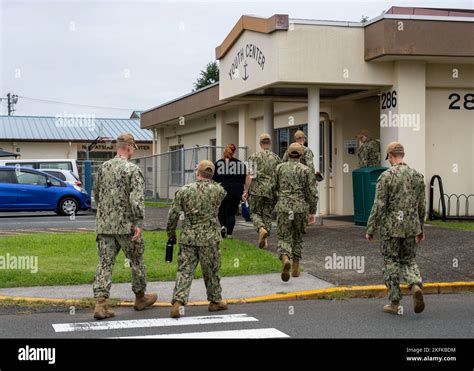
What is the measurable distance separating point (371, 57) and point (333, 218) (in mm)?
4628

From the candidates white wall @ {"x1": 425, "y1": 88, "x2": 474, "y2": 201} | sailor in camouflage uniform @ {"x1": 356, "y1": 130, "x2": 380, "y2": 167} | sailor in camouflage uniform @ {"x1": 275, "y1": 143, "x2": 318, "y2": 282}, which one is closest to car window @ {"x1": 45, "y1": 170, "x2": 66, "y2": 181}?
sailor in camouflage uniform @ {"x1": 356, "y1": 130, "x2": 380, "y2": 167}

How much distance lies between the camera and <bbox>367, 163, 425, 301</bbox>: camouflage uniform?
8.53 m

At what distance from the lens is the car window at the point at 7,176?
22812 millimetres

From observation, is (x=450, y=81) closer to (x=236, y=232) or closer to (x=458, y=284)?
(x=236, y=232)

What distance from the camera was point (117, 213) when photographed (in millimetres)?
8375

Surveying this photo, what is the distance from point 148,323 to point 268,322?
1.31m

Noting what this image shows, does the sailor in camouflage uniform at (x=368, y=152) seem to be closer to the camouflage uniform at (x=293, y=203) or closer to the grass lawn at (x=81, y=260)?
the grass lawn at (x=81, y=260)

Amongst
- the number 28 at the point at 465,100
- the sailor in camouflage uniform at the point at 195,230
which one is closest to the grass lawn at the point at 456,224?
the number 28 at the point at 465,100

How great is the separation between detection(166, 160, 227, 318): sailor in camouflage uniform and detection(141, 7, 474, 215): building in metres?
7.99

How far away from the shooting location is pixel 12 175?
22.8 metres

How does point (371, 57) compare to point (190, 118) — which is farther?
point (190, 118)

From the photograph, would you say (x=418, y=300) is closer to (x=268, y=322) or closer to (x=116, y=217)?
(x=268, y=322)

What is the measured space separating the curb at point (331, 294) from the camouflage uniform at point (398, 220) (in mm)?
728
